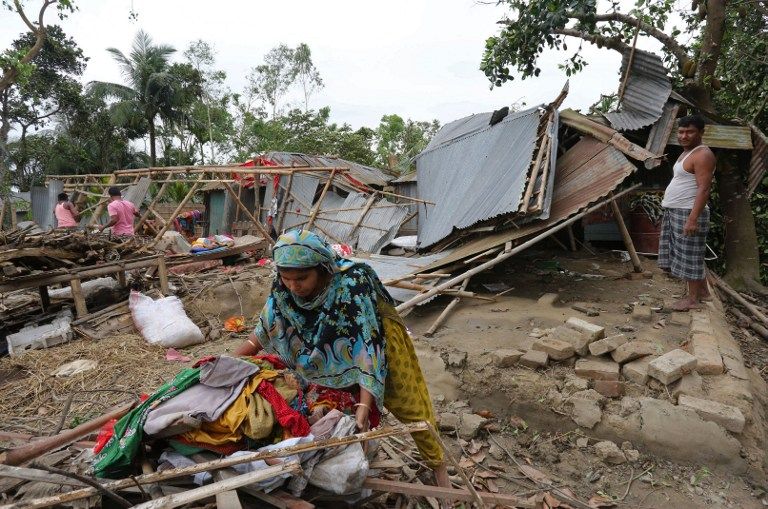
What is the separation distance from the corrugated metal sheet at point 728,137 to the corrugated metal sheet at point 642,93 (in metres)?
0.68

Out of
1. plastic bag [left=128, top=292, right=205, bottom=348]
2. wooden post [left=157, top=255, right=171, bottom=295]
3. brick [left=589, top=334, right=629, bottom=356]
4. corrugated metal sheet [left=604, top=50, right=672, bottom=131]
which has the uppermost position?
corrugated metal sheet [left=604, top=50, right=672, bottom=131]

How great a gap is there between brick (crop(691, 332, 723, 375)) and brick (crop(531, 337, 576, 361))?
2.70 ft

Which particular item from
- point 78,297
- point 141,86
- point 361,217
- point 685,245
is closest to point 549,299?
point 685,245

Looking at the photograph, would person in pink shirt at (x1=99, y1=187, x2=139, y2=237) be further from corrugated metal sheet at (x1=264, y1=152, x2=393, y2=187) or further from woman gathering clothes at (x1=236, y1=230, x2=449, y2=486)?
corrugated metal sheet at (x1=264, y1=152, x2=393, y2=187)

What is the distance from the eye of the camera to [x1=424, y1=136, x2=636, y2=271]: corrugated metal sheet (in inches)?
200

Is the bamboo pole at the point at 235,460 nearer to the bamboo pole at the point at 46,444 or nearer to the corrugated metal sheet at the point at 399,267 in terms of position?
the bamboo pole at the point at 46,444

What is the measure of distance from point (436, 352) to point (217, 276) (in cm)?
449

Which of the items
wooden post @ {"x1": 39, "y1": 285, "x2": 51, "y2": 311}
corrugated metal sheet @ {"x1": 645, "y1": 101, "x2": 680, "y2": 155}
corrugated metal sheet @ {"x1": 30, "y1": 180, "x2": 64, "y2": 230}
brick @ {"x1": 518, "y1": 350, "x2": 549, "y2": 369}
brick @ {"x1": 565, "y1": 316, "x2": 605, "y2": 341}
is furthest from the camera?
corrugated metal sheet @ {"x1": 30, "y1": 180, "x2": 64, "y2": 230}

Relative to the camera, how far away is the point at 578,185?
17.9 ft

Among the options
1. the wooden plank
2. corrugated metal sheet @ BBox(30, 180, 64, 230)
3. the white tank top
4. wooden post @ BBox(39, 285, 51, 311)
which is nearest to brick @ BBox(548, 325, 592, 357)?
the white tank top

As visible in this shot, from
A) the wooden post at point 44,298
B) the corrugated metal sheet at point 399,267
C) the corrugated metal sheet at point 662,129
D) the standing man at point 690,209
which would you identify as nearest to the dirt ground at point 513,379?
the corrugated metal sheet at point 399,267

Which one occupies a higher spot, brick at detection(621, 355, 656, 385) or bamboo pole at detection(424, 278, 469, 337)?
brick at detection(621, 355, 656, 385)

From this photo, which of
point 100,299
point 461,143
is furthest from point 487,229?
point 100,299

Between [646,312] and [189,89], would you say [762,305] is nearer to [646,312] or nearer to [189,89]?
[646,312]
